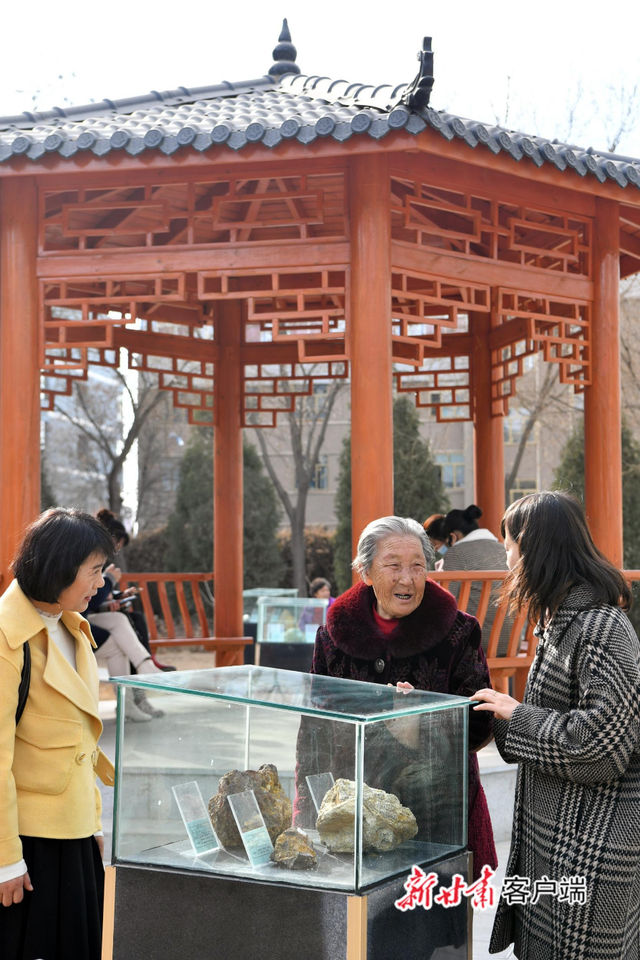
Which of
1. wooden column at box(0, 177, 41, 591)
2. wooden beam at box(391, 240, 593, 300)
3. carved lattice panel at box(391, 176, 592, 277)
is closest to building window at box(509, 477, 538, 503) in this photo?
carved lattice panel at box(391, 176, 592, 277)

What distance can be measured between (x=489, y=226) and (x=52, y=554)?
4140mm

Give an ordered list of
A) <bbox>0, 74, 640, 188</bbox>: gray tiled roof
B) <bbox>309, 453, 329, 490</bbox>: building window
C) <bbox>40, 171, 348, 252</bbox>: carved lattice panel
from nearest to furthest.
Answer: <bbox>0, 74, 640, 188</bbox>: gray tiled roof
<bbox>40, 171, 348, 252</bbox>: carved lattice panel
<bbox>309, 453, 329, 490</bbox>: building window

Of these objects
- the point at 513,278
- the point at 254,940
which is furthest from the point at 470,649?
the point at 513,278

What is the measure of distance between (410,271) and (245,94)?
6.58 feet

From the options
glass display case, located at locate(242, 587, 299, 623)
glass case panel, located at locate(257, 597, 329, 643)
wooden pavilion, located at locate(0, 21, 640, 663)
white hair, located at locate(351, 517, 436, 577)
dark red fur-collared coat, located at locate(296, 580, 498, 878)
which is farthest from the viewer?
glass display case, located at locate(242, 587, 299, 623)

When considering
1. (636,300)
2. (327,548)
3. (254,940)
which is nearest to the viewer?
(254,940)

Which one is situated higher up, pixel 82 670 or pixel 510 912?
pixel 82 670

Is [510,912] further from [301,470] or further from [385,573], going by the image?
[301,470]

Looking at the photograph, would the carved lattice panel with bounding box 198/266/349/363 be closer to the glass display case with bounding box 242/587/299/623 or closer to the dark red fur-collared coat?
the dark red fur-collared coat

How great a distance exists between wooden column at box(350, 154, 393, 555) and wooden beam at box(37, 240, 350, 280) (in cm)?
16

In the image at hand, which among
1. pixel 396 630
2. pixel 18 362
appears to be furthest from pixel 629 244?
pixel 396 630

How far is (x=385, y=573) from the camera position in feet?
9.75

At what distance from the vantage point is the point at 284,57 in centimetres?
722

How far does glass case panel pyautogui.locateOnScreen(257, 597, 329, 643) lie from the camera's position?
10.7 metres
